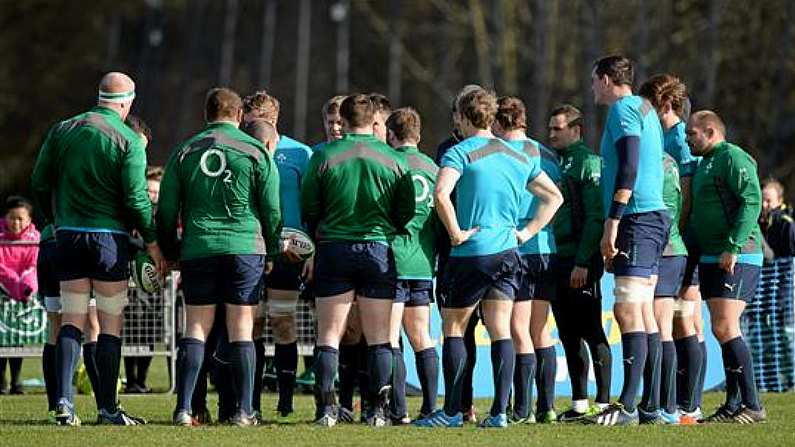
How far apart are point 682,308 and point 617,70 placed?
216 cm

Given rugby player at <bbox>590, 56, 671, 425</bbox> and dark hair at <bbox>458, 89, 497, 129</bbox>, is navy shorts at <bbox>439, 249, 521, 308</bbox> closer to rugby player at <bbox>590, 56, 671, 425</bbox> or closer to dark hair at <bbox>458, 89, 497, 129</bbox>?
rugby player at <bbox>590, 56, 671, 425</bbox>

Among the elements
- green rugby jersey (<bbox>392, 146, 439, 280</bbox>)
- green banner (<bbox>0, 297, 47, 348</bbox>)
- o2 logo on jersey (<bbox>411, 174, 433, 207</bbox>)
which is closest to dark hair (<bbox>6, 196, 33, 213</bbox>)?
green banner (<bbox>0, 297, 47, 348</bbox>)

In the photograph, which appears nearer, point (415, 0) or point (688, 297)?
point (688, 297)

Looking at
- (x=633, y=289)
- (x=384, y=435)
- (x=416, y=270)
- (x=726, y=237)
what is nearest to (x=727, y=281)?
(x=726, y=237)

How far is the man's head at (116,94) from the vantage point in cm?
1273

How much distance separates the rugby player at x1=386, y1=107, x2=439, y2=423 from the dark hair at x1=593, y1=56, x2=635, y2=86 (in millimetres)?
1506

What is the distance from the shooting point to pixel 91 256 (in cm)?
1256

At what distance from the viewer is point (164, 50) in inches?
2707

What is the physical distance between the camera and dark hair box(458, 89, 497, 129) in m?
12.4

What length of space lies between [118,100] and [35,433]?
239 centimetres

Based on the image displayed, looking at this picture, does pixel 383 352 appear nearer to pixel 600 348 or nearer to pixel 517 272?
pixel 517 272

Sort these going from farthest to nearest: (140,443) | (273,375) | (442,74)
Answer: (442,74)
(273,375)
(140,443)

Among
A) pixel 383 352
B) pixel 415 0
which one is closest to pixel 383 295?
pixel 383 352

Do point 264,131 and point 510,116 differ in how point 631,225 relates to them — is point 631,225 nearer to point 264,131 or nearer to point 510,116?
point 510,116
